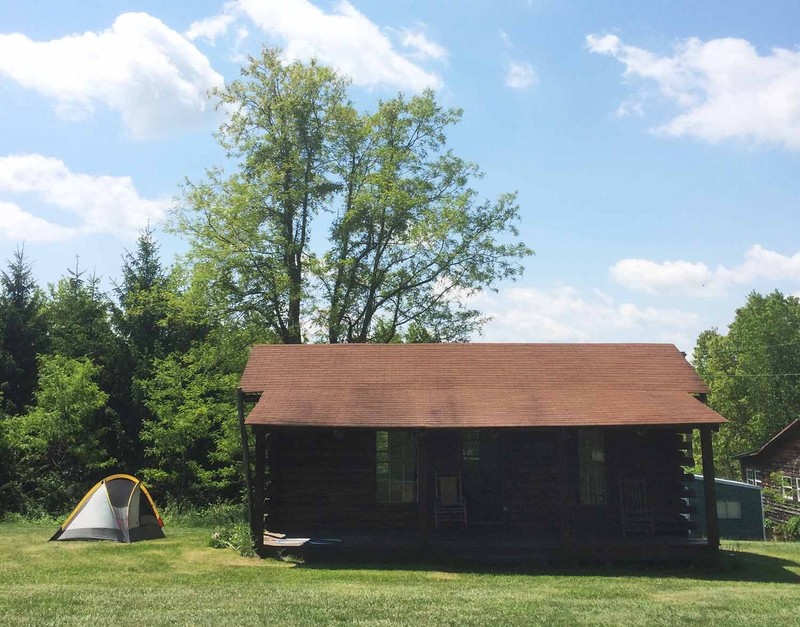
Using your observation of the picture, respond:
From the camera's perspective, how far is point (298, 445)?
15492 mm

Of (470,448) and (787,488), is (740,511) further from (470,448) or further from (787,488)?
(470,448)

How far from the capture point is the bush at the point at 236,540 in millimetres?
13875

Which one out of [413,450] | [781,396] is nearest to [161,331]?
[413,450]

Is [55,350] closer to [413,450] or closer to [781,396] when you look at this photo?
[413,450]

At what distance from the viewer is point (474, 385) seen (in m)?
15.3

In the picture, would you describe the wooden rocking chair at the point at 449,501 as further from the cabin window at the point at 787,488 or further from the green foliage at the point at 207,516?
the cabin window at the point at 787,488

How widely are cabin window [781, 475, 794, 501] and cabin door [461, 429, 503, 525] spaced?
23172 millimetres

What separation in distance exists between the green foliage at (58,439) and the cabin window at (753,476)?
98.0 ft

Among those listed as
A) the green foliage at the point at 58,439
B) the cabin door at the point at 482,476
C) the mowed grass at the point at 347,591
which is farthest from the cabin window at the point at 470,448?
the green foliage at the point at 58,439

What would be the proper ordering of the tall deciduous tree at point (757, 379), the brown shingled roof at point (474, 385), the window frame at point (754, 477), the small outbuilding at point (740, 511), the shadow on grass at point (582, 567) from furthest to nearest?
1. the tall deciduous tree at point (757, 379)
2. the window frame at point (754, 477)
3. the small outbuilding at point (740, 511)
4. the brown shingled roof at point (474, 385)
5. the shadow on grass at point (582, 567)

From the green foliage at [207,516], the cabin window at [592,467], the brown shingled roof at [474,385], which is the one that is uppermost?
the brown shingled roof at [474,385]

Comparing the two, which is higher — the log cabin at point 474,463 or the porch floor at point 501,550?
the log cabin at point 474,463

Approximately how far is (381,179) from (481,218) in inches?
166

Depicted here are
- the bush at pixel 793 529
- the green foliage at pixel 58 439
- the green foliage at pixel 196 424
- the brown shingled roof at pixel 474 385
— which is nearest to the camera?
the brown shingled roof at pixel 474 385
